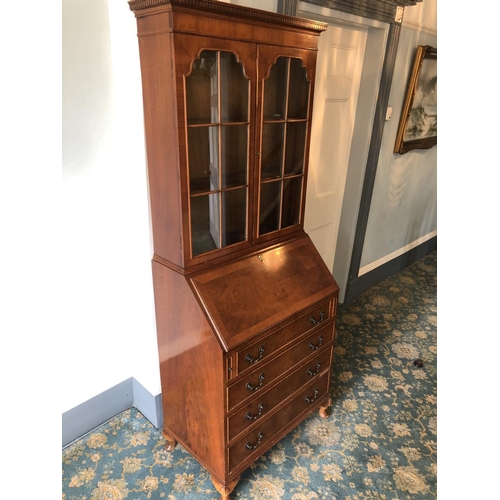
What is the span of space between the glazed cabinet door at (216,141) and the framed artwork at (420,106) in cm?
194

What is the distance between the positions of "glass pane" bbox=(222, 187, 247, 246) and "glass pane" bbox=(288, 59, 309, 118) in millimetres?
424

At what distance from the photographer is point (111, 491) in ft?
5.57

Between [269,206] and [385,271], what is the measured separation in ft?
7.66

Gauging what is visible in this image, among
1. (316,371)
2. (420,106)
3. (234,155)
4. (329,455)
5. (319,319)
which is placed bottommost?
(329,455)

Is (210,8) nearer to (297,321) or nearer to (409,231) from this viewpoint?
(297,321)

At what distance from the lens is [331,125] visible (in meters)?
2.57

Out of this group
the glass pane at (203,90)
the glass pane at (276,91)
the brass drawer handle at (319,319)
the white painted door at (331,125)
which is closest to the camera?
the glass pane at (203,90)

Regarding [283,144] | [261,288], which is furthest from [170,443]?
[283,144]

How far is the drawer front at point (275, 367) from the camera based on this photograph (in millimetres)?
1538

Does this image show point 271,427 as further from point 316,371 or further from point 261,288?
point 261,288

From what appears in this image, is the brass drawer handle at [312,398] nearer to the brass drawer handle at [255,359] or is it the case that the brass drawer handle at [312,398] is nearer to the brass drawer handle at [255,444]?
the brass drawer handle at [255,444]

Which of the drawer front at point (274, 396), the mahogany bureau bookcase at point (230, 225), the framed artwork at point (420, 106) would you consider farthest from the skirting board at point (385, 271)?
the mahogany bureau bookcase at point (230, 225)

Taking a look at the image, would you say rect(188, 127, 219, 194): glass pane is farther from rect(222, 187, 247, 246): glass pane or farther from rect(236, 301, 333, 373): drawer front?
rect(236, 301, 333, 373): drawer front

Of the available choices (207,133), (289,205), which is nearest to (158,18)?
(207,133)
